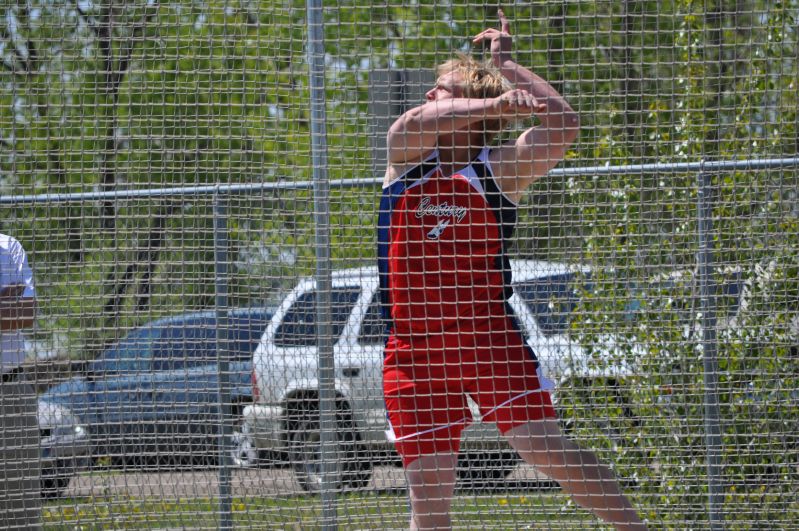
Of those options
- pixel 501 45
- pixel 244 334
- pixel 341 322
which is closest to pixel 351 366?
pixel 341 322

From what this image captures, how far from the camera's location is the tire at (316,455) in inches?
157

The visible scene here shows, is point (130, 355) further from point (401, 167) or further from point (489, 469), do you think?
point (401, 167)

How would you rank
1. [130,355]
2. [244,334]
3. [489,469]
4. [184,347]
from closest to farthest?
1. [489,469]
2. [184,347]
3. [130,355]
4. [244,334]

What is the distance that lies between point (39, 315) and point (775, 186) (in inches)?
132

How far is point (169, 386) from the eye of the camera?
4.29 m

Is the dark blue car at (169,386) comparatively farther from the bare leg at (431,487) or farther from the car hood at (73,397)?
the bare leg at (431,487)

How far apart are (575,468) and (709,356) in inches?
45.8

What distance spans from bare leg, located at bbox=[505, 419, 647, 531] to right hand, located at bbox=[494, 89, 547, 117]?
103 cm

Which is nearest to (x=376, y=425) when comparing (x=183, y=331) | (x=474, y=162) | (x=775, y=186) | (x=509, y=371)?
(x=183, y=331)

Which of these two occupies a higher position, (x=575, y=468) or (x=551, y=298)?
(x=551, y=298)

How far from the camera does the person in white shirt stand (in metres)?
3.61

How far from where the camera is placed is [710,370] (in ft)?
13.0

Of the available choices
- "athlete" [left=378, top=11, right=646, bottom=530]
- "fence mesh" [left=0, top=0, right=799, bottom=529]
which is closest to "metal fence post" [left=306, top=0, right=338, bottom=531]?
"fence mesh" [left=0, top=0, right=799, bottom=529]

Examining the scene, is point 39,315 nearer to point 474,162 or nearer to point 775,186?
point 474,162
